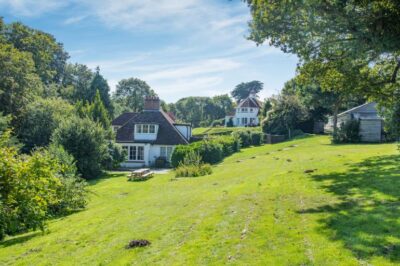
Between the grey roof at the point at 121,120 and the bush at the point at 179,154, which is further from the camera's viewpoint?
the grey roof at the point at 121,120

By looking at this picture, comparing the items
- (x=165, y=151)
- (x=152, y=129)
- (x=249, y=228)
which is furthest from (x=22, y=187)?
(x=152, y=129)

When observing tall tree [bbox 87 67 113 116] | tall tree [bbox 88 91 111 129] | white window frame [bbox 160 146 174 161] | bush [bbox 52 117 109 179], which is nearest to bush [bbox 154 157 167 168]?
white window frame [bbox 160 146 174 161]

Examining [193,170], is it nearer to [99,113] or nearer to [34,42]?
[99,113]

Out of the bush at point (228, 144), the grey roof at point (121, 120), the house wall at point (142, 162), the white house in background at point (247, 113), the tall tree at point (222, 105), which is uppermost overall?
the tall tree at point (222, 105)

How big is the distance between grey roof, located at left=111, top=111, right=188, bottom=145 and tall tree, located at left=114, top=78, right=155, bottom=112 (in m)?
56.4

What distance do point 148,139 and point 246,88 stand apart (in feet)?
330

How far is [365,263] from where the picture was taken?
23.9 ft

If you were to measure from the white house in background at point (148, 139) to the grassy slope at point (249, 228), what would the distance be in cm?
2413

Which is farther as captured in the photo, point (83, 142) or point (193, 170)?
point (83, 142)

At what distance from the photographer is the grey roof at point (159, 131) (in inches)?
1686

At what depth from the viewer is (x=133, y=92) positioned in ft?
335

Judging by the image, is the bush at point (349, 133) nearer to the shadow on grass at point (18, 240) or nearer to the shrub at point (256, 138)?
the shrub at point (256, 138)

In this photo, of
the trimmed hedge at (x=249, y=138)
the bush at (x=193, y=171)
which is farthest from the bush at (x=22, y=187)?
the trimmed hedge at (x=249, y=138)

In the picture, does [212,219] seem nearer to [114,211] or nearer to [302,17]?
[114,211]
